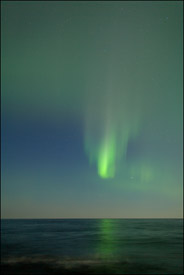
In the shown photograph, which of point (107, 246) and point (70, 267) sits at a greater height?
point (70, 267)

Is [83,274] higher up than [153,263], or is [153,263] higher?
[83,274]

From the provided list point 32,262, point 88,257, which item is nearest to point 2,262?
point 32,262

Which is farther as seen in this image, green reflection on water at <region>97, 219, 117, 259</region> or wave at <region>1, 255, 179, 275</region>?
green reflection on water at <region>97, 219, 117, 259</region>

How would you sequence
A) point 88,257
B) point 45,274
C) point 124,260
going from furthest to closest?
1. point 88,257
2. point 124,260
3. point 45,274

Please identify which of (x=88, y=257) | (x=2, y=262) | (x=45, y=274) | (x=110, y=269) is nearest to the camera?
(x=45, y=274)

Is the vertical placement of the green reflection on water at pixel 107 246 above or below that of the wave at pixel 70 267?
below

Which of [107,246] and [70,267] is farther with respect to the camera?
[107,246]

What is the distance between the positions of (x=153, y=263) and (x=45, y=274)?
1050 cm

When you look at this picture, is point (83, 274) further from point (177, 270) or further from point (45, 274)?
point (177, 270)

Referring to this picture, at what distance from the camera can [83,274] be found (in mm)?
18375

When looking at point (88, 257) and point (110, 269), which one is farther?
point (88, 257)

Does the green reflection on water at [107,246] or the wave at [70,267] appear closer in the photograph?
the wave at [70,267]

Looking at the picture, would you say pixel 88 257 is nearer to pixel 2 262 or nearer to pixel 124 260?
pixel 124 260

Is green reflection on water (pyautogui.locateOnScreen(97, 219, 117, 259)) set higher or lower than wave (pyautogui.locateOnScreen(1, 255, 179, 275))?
lower
